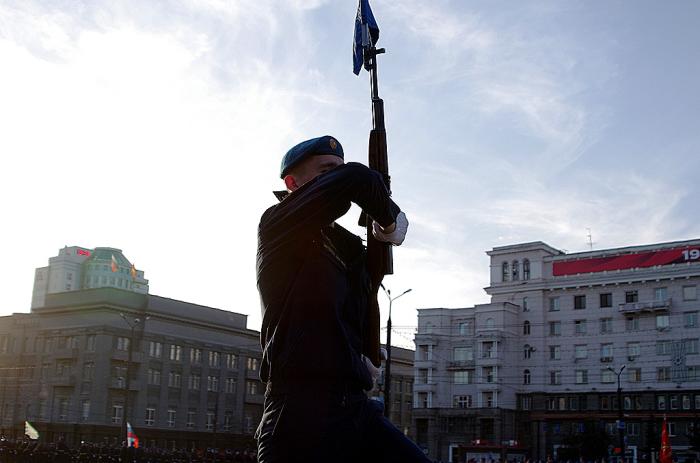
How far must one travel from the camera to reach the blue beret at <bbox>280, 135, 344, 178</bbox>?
3.47 meters

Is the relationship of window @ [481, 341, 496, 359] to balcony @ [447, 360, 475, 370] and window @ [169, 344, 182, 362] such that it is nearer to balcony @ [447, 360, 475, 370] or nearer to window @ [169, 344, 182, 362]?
balcony @ [447, 360, 475, 370]

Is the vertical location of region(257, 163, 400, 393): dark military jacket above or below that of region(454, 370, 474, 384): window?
below

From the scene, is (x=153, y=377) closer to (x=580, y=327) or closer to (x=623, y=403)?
(x=580, y=327)

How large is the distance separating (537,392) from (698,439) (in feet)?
61.9

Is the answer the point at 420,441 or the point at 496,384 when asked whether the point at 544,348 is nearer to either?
the point at 496,384

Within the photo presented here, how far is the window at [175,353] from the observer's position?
77.2 m

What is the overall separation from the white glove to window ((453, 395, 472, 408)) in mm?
79657

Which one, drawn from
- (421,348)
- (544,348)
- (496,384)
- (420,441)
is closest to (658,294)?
(544,348)

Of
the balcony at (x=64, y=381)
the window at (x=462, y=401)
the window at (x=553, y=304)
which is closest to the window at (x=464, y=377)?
the window at (x=462, y=401)

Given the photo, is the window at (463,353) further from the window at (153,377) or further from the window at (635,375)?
the window at (153,377)

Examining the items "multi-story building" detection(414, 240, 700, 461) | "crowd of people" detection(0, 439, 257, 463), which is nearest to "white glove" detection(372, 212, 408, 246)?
"crowd of people" detection(0, 439, 257, 463)

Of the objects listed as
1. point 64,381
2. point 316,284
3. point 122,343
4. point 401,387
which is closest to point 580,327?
point 401,387

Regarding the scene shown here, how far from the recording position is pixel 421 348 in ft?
270

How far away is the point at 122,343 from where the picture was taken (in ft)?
241
